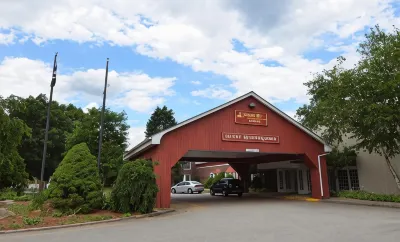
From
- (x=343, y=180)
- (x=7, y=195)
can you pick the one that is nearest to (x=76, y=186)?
(x=7, y=195)

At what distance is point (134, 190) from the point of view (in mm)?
14992

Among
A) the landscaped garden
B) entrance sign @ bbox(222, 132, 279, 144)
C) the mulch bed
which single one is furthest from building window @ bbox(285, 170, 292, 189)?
the mulch bed

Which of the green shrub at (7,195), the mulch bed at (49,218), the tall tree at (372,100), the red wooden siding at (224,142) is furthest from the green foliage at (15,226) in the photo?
the tall tree at (372,100)

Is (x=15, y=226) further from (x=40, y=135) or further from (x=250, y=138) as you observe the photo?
(x=40, y=135)

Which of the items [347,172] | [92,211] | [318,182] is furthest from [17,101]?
[347,172]

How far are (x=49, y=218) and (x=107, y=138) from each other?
42156 mm

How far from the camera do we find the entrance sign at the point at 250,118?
21516mm

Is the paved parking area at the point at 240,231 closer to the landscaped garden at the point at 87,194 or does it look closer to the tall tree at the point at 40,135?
the landscaped garden at the point at 87,194

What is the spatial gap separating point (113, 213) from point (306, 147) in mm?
14008

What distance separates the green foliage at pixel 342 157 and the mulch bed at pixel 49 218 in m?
17.0

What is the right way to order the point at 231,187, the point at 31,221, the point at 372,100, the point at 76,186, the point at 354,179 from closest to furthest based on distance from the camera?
the point at 31,221, the point at 76,186, the point at 372,100, the point at 354,179, the point at 231,187

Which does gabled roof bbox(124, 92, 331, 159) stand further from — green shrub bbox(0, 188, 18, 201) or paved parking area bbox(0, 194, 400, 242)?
green shrub bbox(0, 188, 18, 201)

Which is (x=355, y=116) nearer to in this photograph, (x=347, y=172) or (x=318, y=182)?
(x=318, y=182)

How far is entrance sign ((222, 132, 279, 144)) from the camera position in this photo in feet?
68.5
